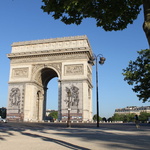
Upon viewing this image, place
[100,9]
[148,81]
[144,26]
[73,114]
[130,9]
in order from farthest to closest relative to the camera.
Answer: [73,114] → [148,81] → [130,9] → [100,9] → [144,26]

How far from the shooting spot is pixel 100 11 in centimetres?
767

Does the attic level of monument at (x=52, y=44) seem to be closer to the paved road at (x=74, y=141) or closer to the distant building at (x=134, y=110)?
the paved road at (x=74, y=141)

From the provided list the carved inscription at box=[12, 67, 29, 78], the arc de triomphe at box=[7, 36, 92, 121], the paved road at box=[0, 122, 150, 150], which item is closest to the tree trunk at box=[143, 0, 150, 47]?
the paved road at box=[0, 122, 150, 150]

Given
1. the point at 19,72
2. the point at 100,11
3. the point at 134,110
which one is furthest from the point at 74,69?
the point at 134,110

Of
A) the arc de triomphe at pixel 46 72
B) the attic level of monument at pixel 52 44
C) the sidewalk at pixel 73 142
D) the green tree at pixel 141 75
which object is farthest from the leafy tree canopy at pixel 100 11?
the attic level of monument at pixel 52 44

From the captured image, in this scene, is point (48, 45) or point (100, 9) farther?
point (48, 45)

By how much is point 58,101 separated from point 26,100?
246 inches

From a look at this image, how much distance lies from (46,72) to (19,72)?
5670 mm

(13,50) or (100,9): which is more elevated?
(13,50)

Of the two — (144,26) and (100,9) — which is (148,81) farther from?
(144,26)

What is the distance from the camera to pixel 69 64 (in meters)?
38.9

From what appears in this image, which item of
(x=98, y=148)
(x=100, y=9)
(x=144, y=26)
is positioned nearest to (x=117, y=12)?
(x=100, y=9)

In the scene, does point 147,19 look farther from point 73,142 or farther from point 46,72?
point 46,72

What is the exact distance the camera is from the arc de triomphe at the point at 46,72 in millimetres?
37469
